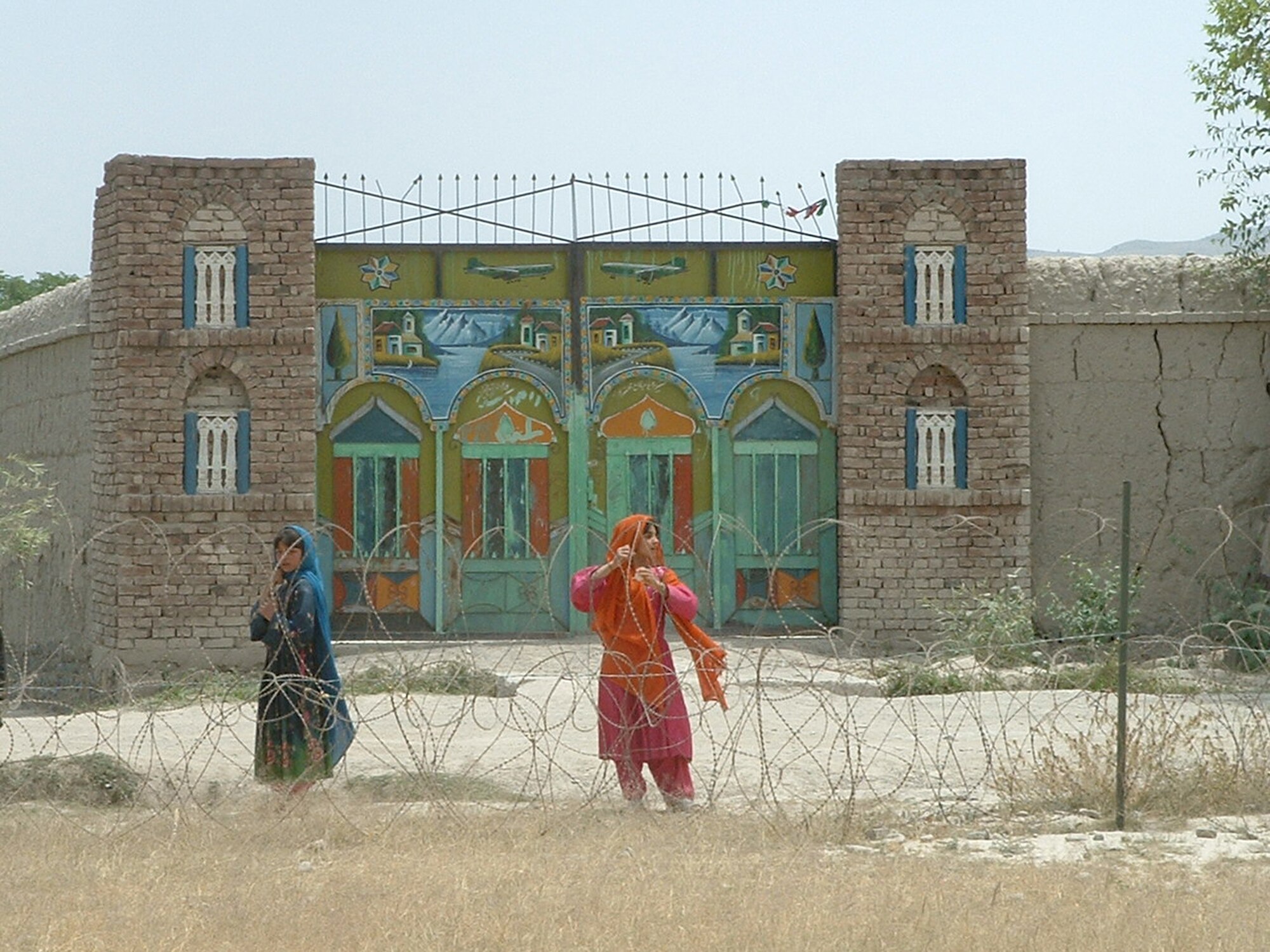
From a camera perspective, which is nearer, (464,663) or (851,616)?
(464,663)

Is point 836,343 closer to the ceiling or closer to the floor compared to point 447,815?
closer to the ceiling

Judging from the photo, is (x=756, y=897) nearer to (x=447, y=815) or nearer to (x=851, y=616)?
(x=447, y=815)

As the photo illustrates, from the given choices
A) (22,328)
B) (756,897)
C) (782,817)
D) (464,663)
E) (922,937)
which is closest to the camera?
(922,937)

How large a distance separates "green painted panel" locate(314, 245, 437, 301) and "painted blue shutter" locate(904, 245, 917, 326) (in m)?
2.93

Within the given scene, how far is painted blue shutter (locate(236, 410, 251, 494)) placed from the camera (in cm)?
1089

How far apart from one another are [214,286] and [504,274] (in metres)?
1.77

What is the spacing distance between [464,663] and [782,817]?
4.73 ft

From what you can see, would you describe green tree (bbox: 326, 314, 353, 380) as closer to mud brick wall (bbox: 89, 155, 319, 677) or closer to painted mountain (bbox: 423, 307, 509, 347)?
mud brick wall (bbox: 89, 155, 319, 677)

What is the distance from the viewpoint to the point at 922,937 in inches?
184

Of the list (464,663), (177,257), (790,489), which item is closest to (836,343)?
(790,489)

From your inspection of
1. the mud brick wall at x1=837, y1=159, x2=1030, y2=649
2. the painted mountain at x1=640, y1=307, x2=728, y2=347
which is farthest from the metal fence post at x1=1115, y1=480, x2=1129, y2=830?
the painted mountain at x1=640, y1=307, x2=728, y2=347

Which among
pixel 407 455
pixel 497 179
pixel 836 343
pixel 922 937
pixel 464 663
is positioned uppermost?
pixel 497 179

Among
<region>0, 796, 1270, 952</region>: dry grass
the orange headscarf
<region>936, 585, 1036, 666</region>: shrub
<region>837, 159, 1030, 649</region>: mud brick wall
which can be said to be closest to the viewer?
<region>0, 796, 1270, 952</region>: dry grass

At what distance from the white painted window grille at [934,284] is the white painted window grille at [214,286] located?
4203mm
